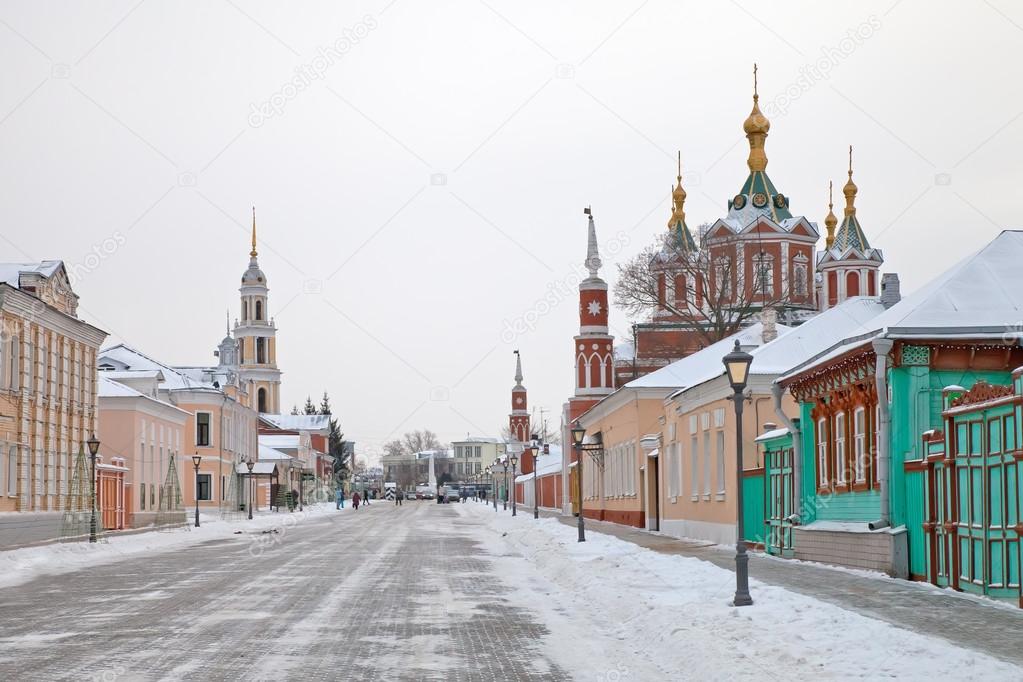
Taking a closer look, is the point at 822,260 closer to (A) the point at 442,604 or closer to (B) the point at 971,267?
(B) the point at 971,267

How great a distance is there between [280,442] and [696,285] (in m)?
66.7

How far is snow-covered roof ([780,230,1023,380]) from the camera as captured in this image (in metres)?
17.9

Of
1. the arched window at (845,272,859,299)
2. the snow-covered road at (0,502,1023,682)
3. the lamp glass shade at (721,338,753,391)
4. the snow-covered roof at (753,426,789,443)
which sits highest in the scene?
the arched window at (845,272,859,299)

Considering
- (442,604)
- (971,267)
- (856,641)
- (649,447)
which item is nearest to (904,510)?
(971,267)

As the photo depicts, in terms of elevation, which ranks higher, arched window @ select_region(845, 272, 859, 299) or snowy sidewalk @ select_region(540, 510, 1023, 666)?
arched window @ select_region(845, 272, 859, 299)

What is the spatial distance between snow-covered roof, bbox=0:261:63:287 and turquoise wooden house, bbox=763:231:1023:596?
25.7 metres

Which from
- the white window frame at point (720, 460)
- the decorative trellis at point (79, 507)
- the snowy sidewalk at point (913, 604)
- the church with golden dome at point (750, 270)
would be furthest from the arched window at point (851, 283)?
the snowy sidewalk at point (913, 604)

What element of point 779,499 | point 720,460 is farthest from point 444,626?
point 720,460

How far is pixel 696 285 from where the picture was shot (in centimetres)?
6188

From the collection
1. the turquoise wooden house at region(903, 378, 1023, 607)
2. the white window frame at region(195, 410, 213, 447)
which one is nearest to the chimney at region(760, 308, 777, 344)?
the turquoise wooden house at region(903, 378, 1023, 607)

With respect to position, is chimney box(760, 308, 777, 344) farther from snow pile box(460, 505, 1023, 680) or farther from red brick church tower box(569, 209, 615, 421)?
red brick church tower box(569, 209, 615, 421)

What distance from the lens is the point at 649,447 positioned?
143 ft

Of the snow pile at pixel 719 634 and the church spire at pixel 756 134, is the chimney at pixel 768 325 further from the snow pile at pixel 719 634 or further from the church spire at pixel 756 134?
the church spire at pixel 756 134

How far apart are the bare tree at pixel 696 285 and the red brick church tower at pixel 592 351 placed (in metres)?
3.98
